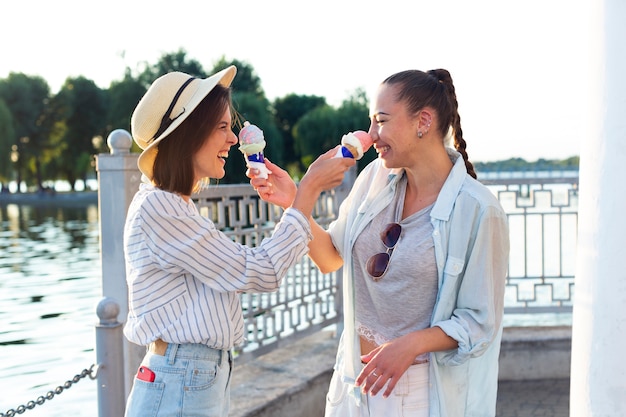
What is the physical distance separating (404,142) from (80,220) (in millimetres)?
38216

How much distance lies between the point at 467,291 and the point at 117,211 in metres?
2.60

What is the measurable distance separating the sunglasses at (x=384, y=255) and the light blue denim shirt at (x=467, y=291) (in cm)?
16

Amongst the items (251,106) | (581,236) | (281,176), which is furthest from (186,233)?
(251,106)

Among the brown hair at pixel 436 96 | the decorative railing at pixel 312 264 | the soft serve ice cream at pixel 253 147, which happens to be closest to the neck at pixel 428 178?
the brown hair at pixel 436 96

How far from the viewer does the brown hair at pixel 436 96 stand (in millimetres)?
2605

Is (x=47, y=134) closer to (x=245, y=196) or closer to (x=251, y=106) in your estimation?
(x=251, y=106)

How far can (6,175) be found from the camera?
58.0 m

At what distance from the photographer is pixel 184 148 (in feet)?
8.01

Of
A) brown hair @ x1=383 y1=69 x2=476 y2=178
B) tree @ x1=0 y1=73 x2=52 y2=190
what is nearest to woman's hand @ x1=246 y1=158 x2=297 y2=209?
brown hair @ x1=383 y1=69 x2=476 y2=178

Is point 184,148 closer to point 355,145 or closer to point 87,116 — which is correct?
point 355,145

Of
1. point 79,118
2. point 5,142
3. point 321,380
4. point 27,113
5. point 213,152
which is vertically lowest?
point 321,380

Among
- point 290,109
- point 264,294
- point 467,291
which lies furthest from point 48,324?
point 290,109

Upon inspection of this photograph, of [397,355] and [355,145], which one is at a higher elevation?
[355,145]

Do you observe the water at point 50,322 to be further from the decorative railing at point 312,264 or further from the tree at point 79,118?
the tree at point 79,118
